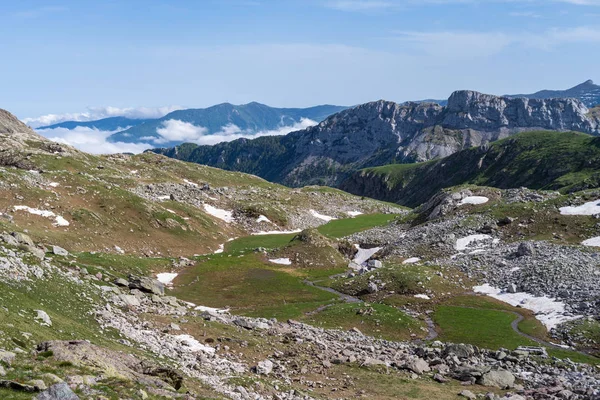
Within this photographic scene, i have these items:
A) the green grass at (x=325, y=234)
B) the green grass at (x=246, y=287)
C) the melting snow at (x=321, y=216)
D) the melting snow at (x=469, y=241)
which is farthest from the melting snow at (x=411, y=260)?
the melting snow at (x=321, y=216)

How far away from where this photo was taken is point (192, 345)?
3828 cm

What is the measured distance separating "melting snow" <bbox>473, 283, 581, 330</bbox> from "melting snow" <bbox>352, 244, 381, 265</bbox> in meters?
33.4

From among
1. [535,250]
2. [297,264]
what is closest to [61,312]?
[297,264]

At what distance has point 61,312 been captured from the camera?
35469 mm

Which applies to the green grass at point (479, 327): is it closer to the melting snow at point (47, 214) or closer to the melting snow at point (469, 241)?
the melting snow at point (469, 241)

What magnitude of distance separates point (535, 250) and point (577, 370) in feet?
113

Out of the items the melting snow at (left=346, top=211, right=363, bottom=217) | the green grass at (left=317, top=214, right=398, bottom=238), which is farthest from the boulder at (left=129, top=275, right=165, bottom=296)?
the melting snow at (left=346, top=211, right=363, bottom=217)

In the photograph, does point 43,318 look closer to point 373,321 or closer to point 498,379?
point 498,379

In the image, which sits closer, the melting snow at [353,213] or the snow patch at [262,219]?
the snow patch at [262,219]

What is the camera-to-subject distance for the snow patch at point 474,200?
364 feet

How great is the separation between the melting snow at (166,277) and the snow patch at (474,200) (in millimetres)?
68301

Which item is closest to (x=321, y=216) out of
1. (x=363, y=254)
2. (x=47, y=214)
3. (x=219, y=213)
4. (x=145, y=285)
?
(x=219, y=213)

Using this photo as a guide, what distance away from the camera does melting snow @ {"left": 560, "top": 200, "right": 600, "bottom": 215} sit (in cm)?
8612

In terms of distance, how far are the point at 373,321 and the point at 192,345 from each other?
24.8m
